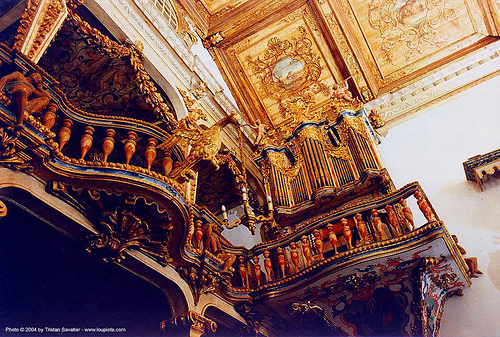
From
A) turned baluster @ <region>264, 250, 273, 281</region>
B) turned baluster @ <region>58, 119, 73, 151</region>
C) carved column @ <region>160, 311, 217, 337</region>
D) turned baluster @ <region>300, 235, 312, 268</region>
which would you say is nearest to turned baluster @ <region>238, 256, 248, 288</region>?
turned baluster @ <region>264, 250, 273, 281</region>

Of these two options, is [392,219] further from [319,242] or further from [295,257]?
[295,257]

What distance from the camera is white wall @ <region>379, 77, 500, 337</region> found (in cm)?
623

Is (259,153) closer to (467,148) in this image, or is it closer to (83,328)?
(467,148)

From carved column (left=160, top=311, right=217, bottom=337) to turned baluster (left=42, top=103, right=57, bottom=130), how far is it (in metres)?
2.72

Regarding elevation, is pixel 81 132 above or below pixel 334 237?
above

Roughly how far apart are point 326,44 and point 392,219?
6.11m

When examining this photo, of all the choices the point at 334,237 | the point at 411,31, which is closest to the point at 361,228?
the point at 334,237

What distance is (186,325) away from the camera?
4770 mm

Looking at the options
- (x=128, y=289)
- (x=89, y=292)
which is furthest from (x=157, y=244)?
(x=89, y=292)

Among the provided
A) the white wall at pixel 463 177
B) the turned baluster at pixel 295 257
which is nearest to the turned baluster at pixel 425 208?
the white wall at pixel 463 177

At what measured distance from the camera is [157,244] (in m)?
4.70

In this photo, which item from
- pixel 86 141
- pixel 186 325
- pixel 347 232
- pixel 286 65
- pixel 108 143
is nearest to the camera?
pixel 86 141

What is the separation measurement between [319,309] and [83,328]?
11.5ft

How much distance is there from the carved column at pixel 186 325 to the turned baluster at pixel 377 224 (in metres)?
2.81
